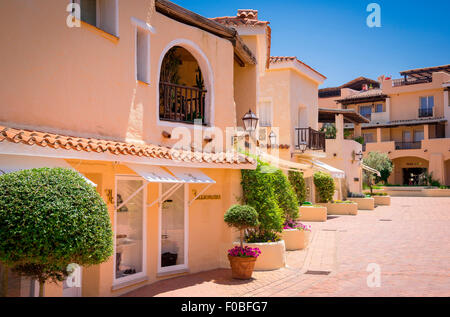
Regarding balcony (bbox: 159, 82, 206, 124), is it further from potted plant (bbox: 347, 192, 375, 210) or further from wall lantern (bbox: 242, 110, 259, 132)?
potted plant (bbox: 347, 192, 375, 210)

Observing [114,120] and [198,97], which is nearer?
[114,120]

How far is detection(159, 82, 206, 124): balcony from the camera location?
13.6m

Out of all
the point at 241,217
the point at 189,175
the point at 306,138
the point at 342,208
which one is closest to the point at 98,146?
the point at 189,175

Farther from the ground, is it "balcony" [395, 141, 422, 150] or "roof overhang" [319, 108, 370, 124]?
"roof overhang" [319, 108, 370, 124]

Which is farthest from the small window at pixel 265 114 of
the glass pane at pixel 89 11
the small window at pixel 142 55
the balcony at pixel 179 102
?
the glass pane at pixel 89 11

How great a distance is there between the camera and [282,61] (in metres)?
27.6

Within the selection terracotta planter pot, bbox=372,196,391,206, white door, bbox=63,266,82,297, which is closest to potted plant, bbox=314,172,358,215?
terracotta planter pot, bbox=372,196,391,206

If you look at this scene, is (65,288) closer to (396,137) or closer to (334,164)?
(334,164)

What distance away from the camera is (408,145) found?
6219 cm

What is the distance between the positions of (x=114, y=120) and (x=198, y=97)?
4.77 m

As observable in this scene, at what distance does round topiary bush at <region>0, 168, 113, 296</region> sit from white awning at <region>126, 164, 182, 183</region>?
314 centimetres

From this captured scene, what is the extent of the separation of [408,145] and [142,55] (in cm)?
5792

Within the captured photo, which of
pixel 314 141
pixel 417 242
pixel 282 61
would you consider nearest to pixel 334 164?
pixel 314 141
